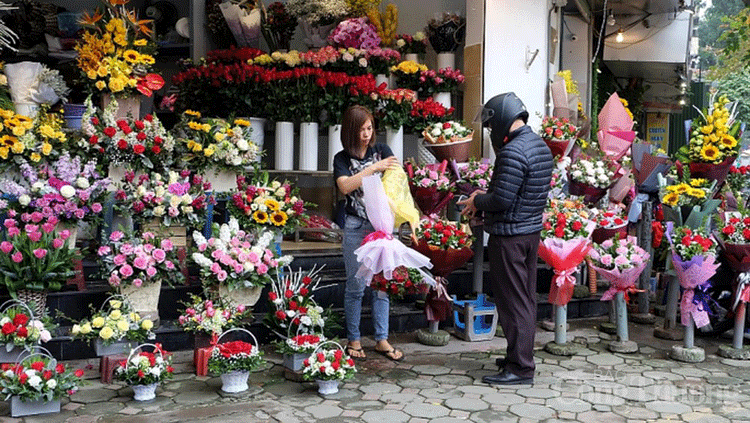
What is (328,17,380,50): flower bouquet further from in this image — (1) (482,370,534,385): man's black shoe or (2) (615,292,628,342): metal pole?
(1) (482,370,534,385): man's black shoe

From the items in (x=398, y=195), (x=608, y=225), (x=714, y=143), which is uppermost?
(x=714, y=143)

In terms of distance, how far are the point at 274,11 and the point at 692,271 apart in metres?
5.11

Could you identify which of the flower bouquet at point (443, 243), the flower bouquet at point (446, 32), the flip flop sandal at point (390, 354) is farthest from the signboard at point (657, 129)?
the flip flop sandal at point (390, 354)

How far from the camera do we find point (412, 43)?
8.95 m

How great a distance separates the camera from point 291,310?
219 inches

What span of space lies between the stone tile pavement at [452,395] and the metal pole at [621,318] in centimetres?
23

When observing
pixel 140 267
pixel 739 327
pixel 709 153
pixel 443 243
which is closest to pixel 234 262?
pixel 140 267

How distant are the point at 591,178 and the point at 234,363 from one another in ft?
12.3

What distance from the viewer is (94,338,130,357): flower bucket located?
5.18 m

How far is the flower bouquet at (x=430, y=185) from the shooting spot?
6.50 m

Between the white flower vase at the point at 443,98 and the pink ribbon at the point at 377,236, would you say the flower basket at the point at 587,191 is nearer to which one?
the white flower vase at the point at 443,98

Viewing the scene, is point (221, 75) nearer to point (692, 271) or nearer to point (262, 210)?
point (262, 210)

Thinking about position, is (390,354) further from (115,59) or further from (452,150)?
(115,59)

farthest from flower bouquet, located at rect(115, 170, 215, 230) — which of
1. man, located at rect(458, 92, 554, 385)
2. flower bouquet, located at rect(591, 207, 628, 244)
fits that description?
flower bouquet, located at rect(591, 207, 628, 244)
